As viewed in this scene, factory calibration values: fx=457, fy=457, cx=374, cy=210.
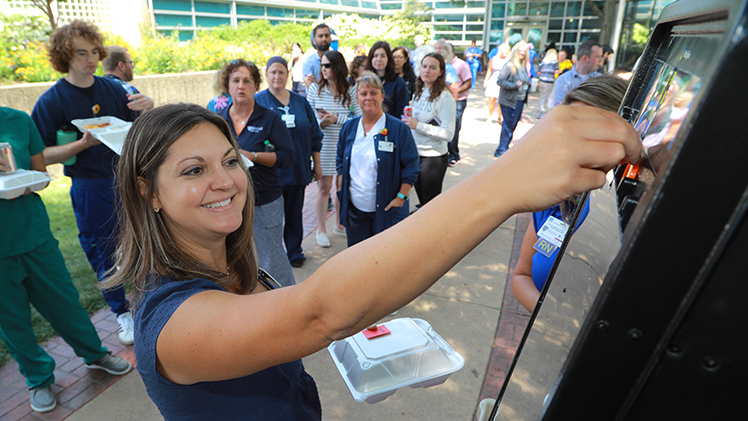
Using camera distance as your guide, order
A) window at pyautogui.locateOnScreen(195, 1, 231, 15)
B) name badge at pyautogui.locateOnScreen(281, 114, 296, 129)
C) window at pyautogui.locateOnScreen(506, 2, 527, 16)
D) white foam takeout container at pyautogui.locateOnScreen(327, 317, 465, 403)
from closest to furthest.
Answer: white foam takeout container at pyautogui.locateOnScreen(327, 317, 465, 403) → name badge at pyautogui.locateOnScreen(281, 114, 296, 129) → window at pyautogui.locateOnScreen(195, 1, 231, 15) → window at pyautogui.locateOnScreen(506, 2, 527, 16)

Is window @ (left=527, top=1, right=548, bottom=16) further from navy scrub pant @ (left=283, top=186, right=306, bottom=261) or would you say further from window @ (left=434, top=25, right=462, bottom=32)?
navy scrub pant @ (left=283, top=186, right=306, bottom=261)

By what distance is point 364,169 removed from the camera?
4.33m

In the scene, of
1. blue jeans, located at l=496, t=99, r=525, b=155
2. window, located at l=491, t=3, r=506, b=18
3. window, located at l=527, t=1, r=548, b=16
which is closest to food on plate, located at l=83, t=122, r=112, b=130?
blue jeans, located at l=496, t=99, r=525, b=155

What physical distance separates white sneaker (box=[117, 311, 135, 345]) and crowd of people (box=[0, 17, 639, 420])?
0.02m

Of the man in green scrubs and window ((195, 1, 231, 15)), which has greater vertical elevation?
window ((195, 1, 231, 15))

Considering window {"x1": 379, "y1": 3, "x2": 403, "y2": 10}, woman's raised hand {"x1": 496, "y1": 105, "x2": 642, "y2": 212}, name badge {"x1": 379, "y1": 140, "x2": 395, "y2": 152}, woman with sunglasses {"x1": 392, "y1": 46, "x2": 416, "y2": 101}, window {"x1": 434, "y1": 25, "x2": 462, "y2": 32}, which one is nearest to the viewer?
woman's raised hand {"x1": 496, "y1": 105, "x2": 642, "y2": 212}

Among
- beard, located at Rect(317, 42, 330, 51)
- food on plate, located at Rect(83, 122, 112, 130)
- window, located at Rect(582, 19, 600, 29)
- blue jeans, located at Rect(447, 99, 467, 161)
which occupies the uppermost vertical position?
window, located at Rect(582, 19, 600, 29)

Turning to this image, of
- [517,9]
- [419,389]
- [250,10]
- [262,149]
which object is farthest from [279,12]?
[419,389]

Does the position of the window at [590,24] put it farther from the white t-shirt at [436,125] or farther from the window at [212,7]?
the white t-shirt at [436,125]

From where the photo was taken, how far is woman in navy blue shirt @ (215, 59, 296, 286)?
4039 millimetres

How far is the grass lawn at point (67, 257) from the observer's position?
4.06m

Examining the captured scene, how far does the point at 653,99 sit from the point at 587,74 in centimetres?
822

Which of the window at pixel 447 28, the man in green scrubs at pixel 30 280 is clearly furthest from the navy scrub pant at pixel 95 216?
the window at pixel 447 28

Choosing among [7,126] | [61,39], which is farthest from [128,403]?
[61,39]
